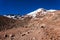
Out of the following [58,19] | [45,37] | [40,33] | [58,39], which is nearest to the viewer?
[58,39]

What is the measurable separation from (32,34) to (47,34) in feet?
7.61

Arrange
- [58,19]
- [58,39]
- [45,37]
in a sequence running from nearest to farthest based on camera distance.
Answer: [58,39] → [45,37] → [58,19]

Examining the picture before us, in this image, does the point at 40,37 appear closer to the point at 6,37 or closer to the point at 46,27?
the point at 46,27

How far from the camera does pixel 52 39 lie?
16672 mm

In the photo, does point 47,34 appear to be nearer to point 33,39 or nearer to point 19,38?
point 33,39

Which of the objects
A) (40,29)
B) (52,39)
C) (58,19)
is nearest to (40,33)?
(40,29)

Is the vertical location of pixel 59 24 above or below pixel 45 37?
above

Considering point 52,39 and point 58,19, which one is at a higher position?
point 58,19

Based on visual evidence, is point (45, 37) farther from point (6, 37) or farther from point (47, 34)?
point (6, 37)

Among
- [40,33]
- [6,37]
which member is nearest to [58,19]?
[40,33]

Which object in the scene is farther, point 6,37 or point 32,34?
point 6,37

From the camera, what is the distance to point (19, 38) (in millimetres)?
19688

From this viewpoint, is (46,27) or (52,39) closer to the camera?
(52,39)

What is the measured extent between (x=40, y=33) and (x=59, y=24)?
2365 mm
